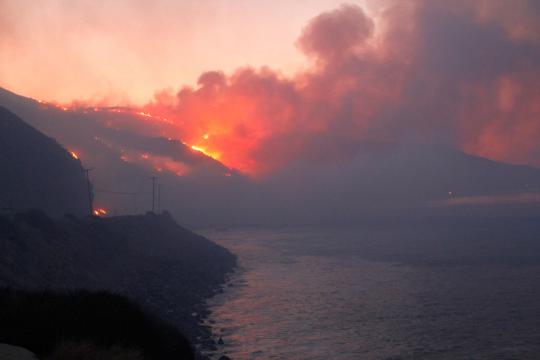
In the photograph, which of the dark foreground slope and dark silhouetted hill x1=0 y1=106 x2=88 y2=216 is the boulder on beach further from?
dark silhouetted hill x1=0 y1=106 x2=88 y2=216

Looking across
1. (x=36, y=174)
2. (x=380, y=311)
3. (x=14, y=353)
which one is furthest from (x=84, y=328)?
(x=36, y=174)

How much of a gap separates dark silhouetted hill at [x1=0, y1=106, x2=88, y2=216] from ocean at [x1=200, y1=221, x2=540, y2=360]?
3013cm

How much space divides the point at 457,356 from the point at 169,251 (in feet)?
186

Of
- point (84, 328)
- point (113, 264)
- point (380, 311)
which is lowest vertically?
point (380, 311)

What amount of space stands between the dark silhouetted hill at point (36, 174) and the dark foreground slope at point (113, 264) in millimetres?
9173

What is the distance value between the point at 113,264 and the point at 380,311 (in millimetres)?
30084

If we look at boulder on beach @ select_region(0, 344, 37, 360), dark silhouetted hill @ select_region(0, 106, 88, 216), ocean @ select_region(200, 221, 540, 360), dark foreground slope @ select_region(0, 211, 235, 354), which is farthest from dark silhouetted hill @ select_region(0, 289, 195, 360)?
dark silhouetted hill @ select_region(0, 106, 88, 216)

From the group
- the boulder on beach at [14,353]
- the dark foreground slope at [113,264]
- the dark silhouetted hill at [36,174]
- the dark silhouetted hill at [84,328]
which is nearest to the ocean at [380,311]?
the dark foreground slope at [113,264]

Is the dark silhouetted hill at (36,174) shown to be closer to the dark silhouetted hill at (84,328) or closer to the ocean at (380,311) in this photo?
the ocean at (380,311)

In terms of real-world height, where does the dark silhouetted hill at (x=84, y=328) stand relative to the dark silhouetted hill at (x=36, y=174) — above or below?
below

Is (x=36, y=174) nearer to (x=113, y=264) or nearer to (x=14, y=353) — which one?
(x=113, y=264)

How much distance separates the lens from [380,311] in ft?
183

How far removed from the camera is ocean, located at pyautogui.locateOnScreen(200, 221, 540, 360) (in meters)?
41.2

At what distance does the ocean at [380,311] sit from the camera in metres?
41.2
